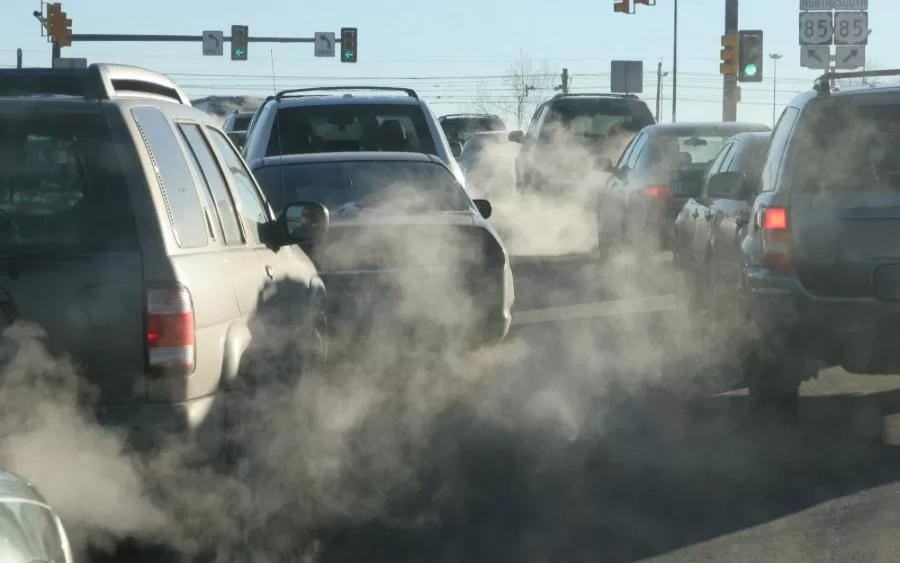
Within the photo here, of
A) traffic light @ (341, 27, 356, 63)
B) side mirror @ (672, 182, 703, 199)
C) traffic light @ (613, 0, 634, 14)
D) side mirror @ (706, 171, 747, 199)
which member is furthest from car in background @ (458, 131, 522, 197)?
side mirror @ (706, 171, 747, 199)

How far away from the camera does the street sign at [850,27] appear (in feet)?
82.5

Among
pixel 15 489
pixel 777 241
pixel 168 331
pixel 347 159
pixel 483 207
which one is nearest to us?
pixel 15 489

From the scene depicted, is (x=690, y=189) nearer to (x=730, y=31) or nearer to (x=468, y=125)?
(x=730, y=31)

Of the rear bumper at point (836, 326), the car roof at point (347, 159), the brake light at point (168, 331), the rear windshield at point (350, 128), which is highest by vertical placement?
the rear windshield at point (350, 128)

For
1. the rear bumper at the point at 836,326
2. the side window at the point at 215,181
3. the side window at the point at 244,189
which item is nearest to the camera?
the side window at the point at 215,181

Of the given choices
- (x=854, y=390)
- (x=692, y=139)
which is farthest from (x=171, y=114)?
(x=692, y=139)

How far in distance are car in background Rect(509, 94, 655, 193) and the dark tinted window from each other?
19430 mm

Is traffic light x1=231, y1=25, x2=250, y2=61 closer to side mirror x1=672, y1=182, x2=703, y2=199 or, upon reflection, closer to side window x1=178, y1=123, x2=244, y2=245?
side mirror x1=672, y1=182, x2=703, y2=199

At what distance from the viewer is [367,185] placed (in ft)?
35.7

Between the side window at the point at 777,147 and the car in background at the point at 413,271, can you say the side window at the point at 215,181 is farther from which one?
the side window at the point at 777,147

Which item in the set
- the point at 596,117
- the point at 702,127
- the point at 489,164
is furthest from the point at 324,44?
the point at 702,127

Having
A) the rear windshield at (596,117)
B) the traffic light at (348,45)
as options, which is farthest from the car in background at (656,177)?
the traffic light at (348,45)

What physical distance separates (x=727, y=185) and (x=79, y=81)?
471 centimetres

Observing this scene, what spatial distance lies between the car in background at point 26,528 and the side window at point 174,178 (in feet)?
5.01
